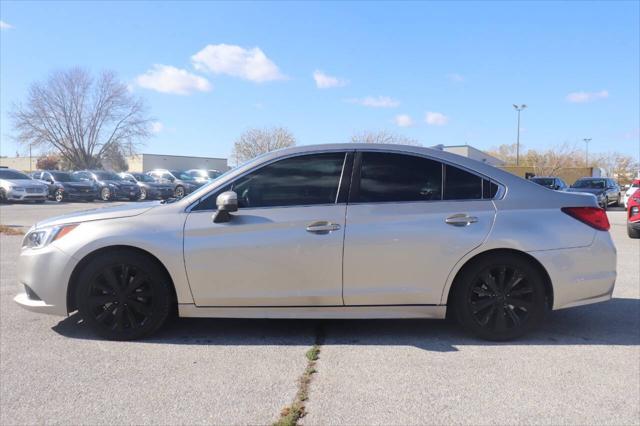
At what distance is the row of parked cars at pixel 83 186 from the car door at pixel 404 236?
20.2 metres

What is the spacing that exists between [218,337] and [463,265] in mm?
2127

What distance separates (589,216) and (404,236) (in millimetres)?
1595

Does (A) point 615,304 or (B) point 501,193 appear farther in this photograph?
(A) point 615,304

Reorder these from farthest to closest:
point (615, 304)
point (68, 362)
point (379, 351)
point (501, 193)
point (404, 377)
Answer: point (615, 304) < point (501, 193) < point (379, 351) < point (68, 362) < point (404, 377)

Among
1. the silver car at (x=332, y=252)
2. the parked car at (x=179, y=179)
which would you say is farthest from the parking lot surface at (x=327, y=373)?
the parked car at (x=179, y=179)

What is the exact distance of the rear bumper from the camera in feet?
13.3

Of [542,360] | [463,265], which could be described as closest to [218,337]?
[463,265]

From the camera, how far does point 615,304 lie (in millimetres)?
5371

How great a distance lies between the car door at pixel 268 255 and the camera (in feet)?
13.0

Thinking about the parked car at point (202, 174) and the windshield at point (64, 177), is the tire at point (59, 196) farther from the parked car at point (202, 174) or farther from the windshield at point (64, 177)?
the parked car at point (202, 174)

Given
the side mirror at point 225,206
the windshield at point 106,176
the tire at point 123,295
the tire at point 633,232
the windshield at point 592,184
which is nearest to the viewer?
the side mirror at point 225,206

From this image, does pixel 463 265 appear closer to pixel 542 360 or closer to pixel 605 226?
pixel 542 360

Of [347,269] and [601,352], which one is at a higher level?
[347,269]

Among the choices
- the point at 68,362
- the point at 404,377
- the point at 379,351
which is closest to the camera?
the point at 404,377
